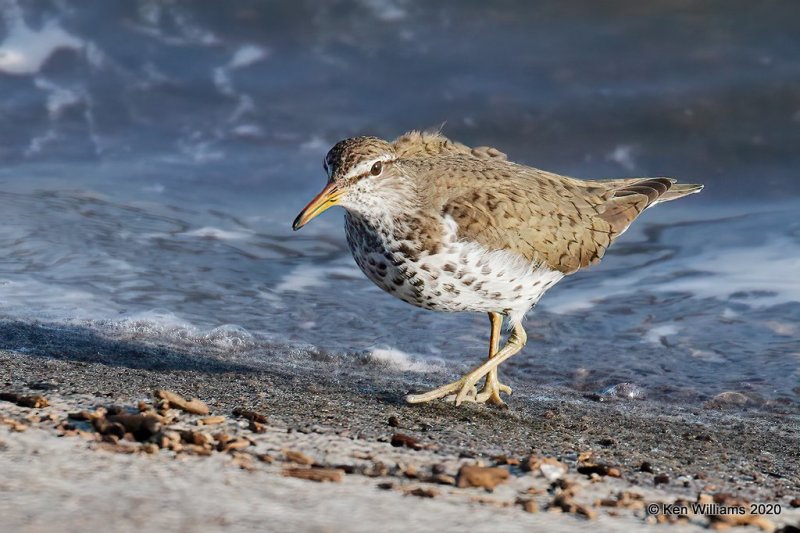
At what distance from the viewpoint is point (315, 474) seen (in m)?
3.39

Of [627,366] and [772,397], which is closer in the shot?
[772,397]

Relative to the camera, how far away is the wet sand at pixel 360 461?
120 inches

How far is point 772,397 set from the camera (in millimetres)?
7074

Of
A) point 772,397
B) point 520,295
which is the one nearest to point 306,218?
point 520,295

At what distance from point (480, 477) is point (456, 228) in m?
2.43

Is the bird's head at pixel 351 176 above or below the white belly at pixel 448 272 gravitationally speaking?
above

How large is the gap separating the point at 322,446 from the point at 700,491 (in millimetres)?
1474

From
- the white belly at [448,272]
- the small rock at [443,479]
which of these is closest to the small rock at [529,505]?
the small rock at [443,479]

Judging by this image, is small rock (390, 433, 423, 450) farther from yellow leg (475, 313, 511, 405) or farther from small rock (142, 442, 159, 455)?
yellow leg (475, 313, 511, 405)

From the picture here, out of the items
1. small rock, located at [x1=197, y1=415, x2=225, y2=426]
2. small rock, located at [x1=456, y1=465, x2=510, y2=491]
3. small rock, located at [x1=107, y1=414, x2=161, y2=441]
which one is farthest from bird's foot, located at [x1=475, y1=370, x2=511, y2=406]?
small rock, located at [x1=107, y1=414, x2=161, y2=441]

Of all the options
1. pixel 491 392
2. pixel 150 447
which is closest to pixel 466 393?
pixel 491 392

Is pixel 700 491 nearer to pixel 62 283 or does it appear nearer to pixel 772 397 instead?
pixel 772 397

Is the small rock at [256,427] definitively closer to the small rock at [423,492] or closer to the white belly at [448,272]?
the small rock at [423,492]

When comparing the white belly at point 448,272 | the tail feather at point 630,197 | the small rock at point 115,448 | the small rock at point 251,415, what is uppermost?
the tail feather at point 630,197
